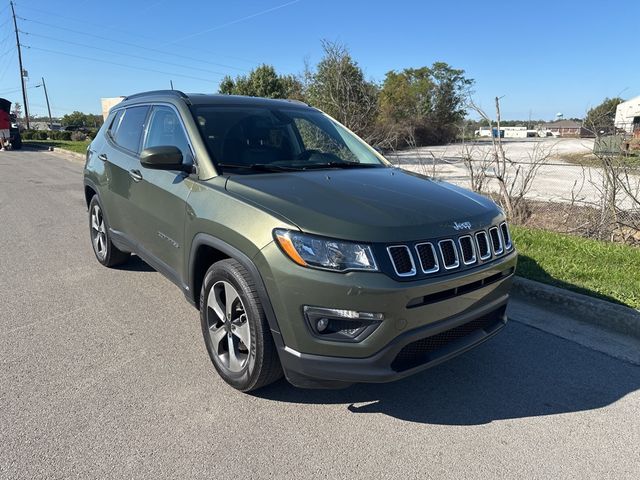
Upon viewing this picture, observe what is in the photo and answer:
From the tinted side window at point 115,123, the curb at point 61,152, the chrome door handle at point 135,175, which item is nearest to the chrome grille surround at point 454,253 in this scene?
the chrome door handle at point 135,175

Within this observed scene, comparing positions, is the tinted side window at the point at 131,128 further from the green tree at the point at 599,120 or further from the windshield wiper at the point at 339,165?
the green tree at the point at 599,120

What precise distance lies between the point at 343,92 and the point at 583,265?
8.36m

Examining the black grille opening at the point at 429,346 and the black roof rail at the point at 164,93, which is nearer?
the black grille opening at the point at 429,346

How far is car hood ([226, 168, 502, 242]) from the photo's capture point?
2.46 meters

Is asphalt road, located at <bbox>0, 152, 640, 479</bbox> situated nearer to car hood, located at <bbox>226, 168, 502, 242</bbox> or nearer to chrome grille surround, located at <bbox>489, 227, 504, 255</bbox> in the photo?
chrome grille surround, located at <bbox>489, 227, 504, 255</bbox>

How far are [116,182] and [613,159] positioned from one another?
19.2ft

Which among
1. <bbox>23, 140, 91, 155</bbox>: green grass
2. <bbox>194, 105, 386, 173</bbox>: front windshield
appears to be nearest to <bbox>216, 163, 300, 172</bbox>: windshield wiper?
<bbox>194, 105, 386, 173</bbox>: front windshield

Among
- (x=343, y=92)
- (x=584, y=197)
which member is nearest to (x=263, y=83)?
(x=343, y=92)

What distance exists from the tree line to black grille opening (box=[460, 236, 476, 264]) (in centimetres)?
514

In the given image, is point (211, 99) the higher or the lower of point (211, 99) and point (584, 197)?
the higher

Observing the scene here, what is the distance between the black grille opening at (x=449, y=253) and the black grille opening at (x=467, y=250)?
0.24 ft

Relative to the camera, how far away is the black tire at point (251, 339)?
2629mm

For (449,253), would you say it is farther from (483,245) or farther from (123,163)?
(123,163)

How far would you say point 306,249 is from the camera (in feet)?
7.92
